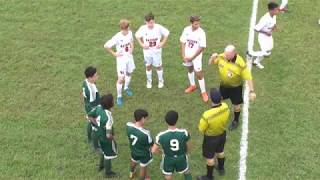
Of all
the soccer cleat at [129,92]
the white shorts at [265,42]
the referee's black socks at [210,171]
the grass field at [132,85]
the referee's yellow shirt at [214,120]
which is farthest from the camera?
the white shorts at [265,42]

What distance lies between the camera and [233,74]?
37.3ft

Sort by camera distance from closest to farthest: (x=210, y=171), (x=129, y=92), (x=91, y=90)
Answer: (x=210, y=171) < (x=91, y=90) < (x=129, y=92)

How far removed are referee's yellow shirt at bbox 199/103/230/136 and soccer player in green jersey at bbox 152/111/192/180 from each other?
1.58ft

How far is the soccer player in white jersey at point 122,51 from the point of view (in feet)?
41.5

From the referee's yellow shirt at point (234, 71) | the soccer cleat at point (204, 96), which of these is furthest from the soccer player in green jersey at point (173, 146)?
the soccer cleat at point (204, 96)

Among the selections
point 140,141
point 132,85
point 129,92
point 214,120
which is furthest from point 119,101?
point 214,120

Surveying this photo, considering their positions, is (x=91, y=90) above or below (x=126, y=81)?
above

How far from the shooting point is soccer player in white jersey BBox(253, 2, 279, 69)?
13.8 m

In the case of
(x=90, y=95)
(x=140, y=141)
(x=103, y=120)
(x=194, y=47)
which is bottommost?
(x=140, y=141)

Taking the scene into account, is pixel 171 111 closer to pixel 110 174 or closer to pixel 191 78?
pixel 110 174

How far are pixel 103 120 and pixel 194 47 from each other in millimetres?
3817

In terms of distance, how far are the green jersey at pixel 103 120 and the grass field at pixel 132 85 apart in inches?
48.1

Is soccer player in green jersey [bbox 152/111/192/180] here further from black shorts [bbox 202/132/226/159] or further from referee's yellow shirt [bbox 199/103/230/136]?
black shorts [bbox 202/132/226/159]

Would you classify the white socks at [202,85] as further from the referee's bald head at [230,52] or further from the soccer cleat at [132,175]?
the soccer cleat at [132,175]
